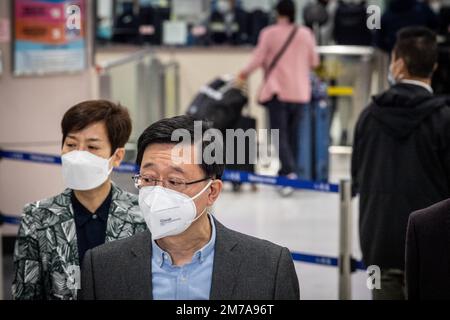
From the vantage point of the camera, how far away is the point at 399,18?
10406 mm

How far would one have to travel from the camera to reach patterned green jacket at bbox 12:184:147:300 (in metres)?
3.57

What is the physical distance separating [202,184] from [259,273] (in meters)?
0.34

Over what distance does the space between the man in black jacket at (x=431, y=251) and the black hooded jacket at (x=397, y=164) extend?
1.76 m

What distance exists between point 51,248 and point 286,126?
6.50 m

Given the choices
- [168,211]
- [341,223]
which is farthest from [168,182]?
[341,223]

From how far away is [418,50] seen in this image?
→ 4.78m

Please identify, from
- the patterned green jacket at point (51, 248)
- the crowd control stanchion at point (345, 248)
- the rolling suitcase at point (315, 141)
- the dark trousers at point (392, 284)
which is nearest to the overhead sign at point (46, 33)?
the crowd control stanchion at point (345, 248)

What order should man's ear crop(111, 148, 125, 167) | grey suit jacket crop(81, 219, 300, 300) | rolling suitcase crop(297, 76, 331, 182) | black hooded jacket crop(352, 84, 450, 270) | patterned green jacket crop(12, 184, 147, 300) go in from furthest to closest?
rolling suitcase crop(297, 76, 331, 182)
black hooded jacket crop(352, 84, 450, 270)
man's ear crop(111, 148, 125, 167)
patterned green jacket crop(12, 184, 147, 300)
grey suit jacket crop(81, 219, 300, 300)

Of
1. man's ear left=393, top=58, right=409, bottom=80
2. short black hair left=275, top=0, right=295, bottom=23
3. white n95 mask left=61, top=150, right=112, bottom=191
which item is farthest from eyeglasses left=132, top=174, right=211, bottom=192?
short black hair left=275, top=0, right=295, bottom=23

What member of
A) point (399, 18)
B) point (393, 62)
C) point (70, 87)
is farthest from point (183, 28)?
Answer: point (393, 62)

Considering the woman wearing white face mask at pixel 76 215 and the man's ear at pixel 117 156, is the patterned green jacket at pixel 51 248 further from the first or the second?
the man's ear at pixel 117 156

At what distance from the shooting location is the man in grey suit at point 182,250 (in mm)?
2719

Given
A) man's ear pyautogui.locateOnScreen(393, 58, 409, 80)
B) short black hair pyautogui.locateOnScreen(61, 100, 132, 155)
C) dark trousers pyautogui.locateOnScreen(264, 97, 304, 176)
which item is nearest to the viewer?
short black hair pyautogui.locateOnScreen(61, 100, 132, 155)

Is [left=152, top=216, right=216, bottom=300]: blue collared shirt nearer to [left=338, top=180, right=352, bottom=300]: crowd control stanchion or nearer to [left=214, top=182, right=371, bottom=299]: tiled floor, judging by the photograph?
[left=338, top=180, right=352, bottom=300]: crowd control stanchion
